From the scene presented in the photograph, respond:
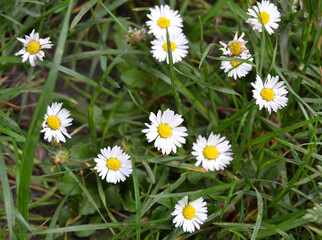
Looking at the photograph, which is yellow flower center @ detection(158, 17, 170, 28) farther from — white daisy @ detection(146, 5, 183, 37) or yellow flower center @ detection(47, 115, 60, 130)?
yellow flower center @ detection(47, 115, 60, 130)

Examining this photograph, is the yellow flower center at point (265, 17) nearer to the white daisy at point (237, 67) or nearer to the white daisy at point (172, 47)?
the white daisy at point (237, 67)

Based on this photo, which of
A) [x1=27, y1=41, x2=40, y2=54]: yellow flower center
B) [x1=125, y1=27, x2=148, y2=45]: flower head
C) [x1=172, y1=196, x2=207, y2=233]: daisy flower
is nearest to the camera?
[x1=172, y1=196, x2=207, y2=233]: daisy flower

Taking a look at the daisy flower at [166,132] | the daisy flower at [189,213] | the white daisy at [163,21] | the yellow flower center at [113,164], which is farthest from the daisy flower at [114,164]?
the white daisy at [163,21]

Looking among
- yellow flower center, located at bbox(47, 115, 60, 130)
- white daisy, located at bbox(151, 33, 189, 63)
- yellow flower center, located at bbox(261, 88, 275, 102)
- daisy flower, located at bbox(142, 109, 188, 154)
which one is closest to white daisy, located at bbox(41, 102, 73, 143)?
yellow flower center, located at bbox(47, 115, 60, 130)

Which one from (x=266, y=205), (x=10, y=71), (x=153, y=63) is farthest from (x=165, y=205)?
(x=10, y=71)

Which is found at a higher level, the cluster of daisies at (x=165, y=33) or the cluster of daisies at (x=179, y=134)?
the cluster of daisies at (x=165, y=33)

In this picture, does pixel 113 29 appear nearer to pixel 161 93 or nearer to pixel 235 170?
pixel 161 93
